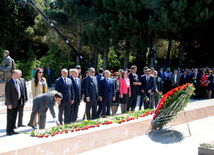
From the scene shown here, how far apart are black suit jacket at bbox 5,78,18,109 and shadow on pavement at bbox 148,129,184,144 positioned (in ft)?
12.2

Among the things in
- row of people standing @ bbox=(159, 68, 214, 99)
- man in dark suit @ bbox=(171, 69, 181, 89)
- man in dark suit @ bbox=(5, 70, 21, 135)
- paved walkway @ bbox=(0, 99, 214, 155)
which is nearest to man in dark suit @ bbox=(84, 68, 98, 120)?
paved walkway @ bbox=(0, 99, 214, 155)

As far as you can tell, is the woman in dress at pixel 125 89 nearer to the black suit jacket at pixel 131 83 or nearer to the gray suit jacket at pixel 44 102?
the black suit jacket at pixel 131 83

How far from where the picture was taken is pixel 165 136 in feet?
21.7

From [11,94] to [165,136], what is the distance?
4.29 meters

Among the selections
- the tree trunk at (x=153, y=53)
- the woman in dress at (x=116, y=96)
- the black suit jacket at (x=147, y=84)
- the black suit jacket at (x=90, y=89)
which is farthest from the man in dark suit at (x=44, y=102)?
the tree trunk at (x=153, y=53)

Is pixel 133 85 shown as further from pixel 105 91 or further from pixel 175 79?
pixel 175 79

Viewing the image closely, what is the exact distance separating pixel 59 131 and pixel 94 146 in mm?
812

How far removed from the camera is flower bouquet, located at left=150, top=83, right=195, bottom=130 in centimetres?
618

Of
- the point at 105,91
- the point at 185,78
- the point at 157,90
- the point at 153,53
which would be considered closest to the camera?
the point at 105,91

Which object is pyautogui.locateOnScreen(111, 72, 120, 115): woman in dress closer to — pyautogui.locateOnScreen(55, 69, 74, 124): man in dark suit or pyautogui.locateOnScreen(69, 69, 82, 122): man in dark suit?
pyautogui.locateOnScreen(69, 69, 82, 122): man in dark suit

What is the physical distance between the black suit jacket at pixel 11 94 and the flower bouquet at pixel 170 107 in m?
3.73

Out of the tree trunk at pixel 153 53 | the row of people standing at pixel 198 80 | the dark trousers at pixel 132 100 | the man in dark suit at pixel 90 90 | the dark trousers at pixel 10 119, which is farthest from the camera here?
the tree trunk at pixel 153 53

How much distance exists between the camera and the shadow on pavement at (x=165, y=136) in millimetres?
6286

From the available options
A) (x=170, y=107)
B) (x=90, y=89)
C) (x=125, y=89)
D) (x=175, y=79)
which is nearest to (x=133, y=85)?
(x=125, y=89)
